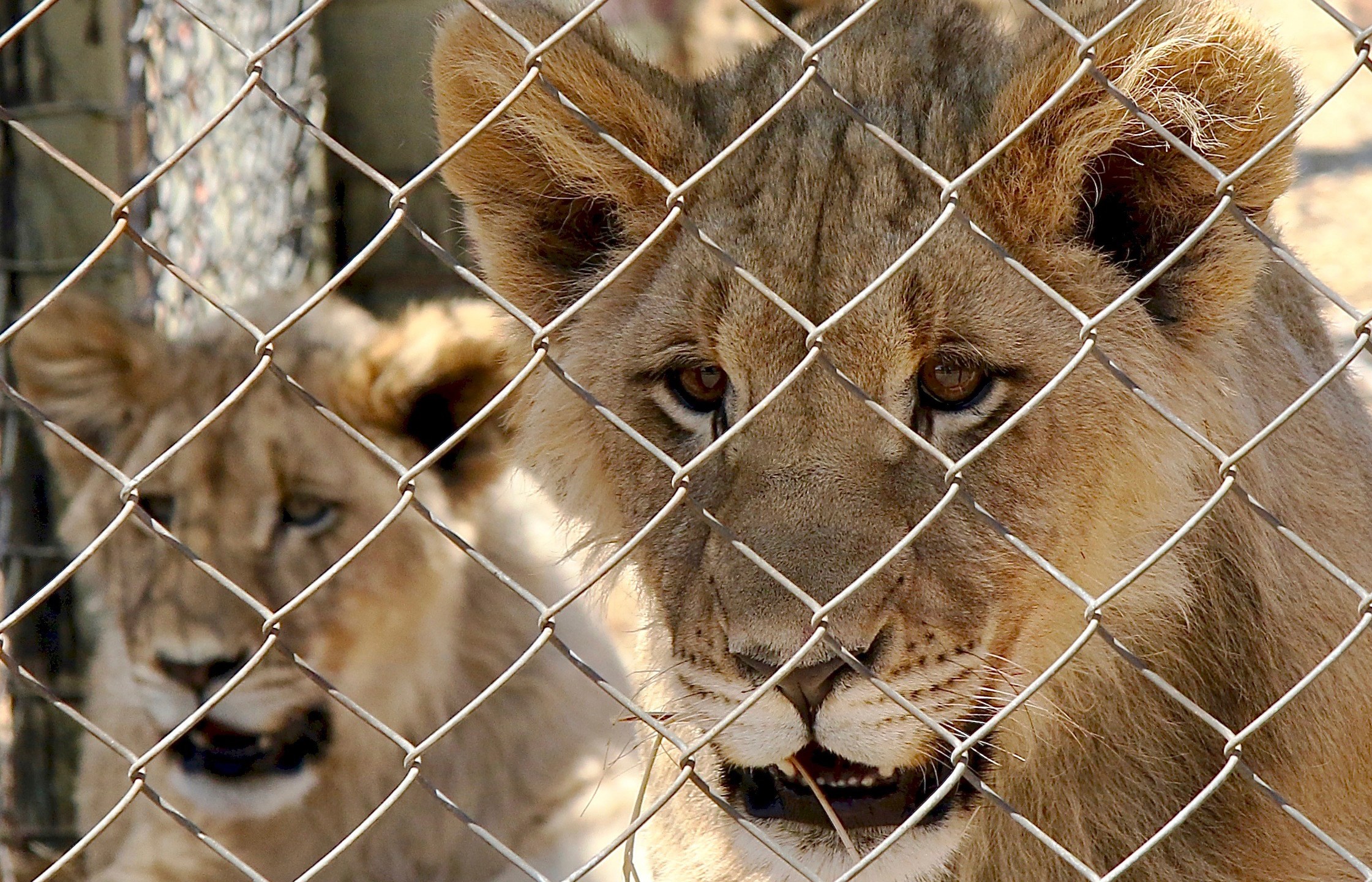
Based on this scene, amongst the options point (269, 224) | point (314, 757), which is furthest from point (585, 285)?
point (269, 224)

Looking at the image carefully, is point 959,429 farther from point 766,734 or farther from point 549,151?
point 549,151

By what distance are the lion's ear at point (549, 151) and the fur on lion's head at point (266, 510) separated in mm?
1059

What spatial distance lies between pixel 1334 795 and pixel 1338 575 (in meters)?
0.69

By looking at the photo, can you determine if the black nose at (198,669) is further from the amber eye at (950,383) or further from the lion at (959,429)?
the amber eye at (950,383)

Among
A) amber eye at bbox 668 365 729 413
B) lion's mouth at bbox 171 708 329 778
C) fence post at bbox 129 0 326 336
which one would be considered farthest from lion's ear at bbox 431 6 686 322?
fence post at bbox 129 0 326 336

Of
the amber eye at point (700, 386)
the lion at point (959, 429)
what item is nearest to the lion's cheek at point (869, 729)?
the lion at point (959, 429)

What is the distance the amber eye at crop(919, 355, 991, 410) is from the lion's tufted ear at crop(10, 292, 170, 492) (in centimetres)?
236

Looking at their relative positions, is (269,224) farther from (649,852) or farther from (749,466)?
(749,466)

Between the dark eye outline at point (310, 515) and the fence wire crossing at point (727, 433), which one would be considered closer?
the fence wire crossing at point (727, 433)

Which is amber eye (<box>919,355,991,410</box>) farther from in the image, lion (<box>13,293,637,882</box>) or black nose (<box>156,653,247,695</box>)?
black nose (<box>156,653,247,695</box>)

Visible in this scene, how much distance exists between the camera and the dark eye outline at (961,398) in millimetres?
2309

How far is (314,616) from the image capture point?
377cm

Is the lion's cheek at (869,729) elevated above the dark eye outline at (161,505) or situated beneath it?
situated beneath

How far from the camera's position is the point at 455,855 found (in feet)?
13.2
